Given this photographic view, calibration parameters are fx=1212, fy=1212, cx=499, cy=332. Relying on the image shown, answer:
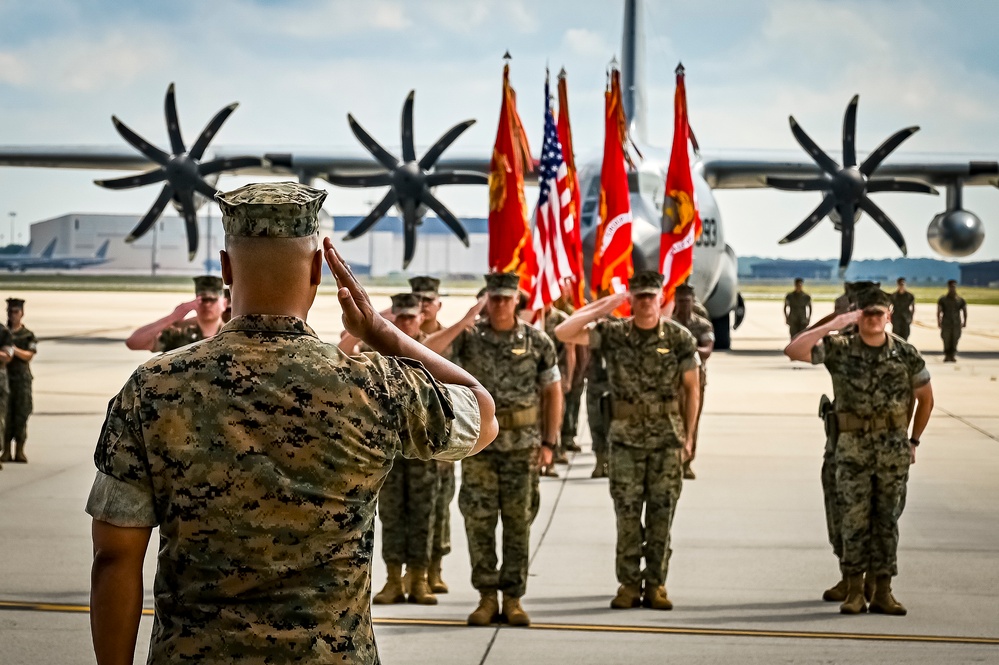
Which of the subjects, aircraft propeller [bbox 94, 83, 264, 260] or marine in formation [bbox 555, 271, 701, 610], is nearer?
marine in formation [bbox 555, 271, 701, 610]

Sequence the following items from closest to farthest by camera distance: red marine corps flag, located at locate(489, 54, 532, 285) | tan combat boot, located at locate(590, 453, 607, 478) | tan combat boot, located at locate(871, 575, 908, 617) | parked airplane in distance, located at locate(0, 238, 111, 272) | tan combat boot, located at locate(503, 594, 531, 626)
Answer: tan combat boot, located at locate(503, 594, 531, 626), tan combat boot, located at locate(871, 575, 908, 617), tan combat boot, located at locate(590, 453, 607, 478), red marine corps flag, located at locate(489, 54, 532, 285), parked airplane in distance, located at locate(0, 238, 111, 272)

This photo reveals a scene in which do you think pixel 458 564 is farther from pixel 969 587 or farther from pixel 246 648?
pixel 246 648

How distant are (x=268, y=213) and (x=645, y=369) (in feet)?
15.2

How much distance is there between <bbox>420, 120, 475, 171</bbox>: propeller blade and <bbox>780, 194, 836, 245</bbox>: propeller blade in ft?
20.3

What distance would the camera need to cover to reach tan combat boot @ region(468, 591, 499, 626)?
588cm

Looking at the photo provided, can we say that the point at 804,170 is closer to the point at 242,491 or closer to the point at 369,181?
the point at 369,181

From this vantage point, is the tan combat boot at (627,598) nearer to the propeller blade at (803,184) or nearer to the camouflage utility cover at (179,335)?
the camouflage utility cover at (179,335)

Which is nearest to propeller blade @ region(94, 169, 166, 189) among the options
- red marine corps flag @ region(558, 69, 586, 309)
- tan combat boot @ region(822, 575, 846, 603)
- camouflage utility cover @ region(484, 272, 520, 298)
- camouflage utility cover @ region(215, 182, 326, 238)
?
red marine corps flag @ region(558, 69, 586, 309)

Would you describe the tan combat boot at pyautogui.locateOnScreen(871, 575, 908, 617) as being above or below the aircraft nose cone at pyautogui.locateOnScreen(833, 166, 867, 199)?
below

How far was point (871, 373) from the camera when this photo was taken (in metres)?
6.28

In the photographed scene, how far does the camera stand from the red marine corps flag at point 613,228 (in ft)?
36.1

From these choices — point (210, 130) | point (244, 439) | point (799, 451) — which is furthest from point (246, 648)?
point (210, 130)

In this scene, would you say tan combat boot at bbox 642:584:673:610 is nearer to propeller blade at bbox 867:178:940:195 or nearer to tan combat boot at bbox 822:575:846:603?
tan combat boot at bbox 822:575:846:603

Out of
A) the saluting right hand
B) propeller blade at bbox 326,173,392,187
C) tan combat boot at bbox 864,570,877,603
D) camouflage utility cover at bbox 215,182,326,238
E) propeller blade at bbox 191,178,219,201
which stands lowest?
Answer: tan combat boot at bbox 864,570,877,603
